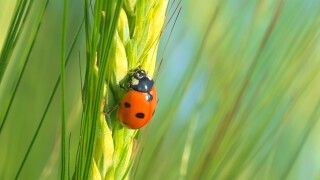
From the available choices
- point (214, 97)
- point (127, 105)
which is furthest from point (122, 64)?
point (214, 97)

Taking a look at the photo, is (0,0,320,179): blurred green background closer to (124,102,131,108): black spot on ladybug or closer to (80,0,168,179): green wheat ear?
(124,102,131,108): black spot on ladybug

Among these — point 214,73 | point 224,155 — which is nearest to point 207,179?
point 224,155

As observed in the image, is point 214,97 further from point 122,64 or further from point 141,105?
point 122,64

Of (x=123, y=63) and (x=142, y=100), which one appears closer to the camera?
(x=123, y=63)

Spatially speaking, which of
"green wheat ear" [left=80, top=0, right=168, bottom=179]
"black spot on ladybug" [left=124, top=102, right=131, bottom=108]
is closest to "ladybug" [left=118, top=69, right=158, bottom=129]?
"black spot on ladybug" [left=124, top=102, right=131, bottom=108]

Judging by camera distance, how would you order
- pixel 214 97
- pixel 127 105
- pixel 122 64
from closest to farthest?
pixel 122 64, pixel 127 105, pixel 214 97

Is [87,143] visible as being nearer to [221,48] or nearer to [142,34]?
[142,34]

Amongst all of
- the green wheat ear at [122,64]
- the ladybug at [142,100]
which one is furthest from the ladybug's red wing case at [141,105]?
the green wheat ear at [122,64]
